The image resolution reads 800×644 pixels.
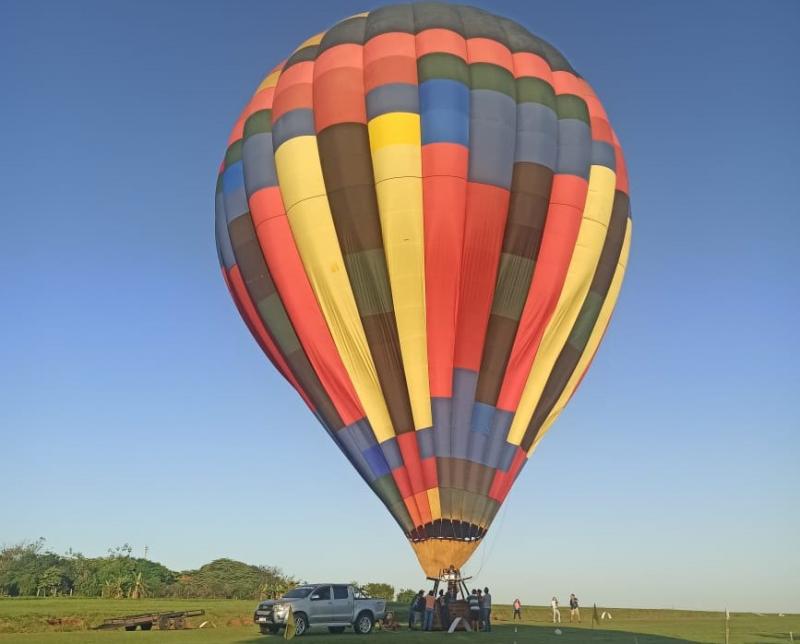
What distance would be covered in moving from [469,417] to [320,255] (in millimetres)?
7030

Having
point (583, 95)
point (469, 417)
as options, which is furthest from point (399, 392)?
point (583, 95)

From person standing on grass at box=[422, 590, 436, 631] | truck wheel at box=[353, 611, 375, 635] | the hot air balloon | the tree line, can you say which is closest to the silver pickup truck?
truck wheel at box=[353, 611, 375, 635]

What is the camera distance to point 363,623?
78.7ft

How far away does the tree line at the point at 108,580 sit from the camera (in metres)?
75.2

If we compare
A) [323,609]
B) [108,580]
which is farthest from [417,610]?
[108,580]

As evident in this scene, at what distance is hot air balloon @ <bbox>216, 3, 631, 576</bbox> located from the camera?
2638cm

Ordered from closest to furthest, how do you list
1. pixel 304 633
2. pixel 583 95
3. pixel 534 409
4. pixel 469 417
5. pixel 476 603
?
pixel 304 633 → pixel 476 603 → pixel 469 417 → pixel 534 409 → pixel 583 95

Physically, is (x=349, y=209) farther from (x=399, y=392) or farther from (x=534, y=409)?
(x=534, y=409)

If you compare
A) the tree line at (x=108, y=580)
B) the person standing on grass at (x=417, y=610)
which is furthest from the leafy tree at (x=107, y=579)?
the person standing on grass at (x=417, y=610)

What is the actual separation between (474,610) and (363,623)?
10.5ft

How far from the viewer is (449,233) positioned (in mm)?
26656

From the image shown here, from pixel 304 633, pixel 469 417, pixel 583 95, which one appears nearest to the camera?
pixel 304 633

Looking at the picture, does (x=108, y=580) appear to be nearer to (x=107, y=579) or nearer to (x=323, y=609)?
(x=107, y=579)

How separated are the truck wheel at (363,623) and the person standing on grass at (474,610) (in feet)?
9.41
